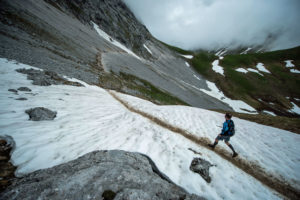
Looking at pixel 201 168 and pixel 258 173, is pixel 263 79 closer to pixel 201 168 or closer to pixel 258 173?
pixel 258 173

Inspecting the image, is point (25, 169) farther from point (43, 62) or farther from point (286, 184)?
point (43, 62)

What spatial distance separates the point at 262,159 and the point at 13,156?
12.5 metres

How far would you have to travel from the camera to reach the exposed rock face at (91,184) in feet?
8.96

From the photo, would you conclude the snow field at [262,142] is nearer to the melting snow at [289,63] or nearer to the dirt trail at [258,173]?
the dirt trail at [258,173]

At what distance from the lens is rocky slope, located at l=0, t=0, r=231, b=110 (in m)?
17.8

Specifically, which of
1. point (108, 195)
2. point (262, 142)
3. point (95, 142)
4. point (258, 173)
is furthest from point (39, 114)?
point (262, 142)

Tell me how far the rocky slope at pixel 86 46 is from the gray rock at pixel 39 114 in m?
11.0

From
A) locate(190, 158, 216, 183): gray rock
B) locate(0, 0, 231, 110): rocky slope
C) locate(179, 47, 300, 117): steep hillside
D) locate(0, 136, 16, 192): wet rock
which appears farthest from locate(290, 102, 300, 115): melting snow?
locate(0, 136, 16, 192): wet rock

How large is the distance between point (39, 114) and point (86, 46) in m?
36.5

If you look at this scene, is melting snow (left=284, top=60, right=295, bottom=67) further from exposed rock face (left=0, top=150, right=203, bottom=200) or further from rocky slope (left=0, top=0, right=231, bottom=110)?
exposed rock face (left=0, top=150, right=203, bottom=200)

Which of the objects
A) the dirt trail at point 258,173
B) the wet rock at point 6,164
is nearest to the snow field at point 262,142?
the dirt trail at point 258,173

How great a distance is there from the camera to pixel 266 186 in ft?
18.7

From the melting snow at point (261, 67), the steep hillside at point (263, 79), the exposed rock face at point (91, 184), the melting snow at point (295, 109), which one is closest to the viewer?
the exposed rock face at point (91, 184)

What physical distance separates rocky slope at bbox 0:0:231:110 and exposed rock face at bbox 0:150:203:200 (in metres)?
16.0
